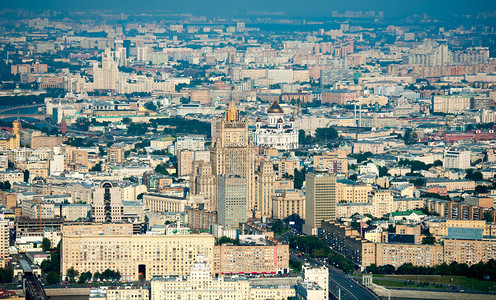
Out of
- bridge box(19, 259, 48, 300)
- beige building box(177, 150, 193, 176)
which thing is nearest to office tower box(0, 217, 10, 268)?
bridge box(19, 259, 48, 300)

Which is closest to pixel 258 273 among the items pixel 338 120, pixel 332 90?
pixel 338 120

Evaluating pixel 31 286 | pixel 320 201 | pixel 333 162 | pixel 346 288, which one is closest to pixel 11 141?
pixel 333 162

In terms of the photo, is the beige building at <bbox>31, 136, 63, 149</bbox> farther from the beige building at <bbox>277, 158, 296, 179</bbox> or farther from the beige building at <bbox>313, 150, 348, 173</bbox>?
the beige building at <bbox>313, 150, 348, 173</bbox>

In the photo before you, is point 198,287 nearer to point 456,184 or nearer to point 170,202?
point 170,202

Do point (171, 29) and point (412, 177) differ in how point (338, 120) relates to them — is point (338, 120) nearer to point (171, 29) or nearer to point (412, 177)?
point (412, 177)

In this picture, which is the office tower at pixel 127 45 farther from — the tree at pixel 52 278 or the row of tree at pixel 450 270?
the tree at pixel 52 278

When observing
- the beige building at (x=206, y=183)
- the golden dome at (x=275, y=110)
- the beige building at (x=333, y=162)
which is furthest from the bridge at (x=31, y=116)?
the beige building at (x=206, y=183)
